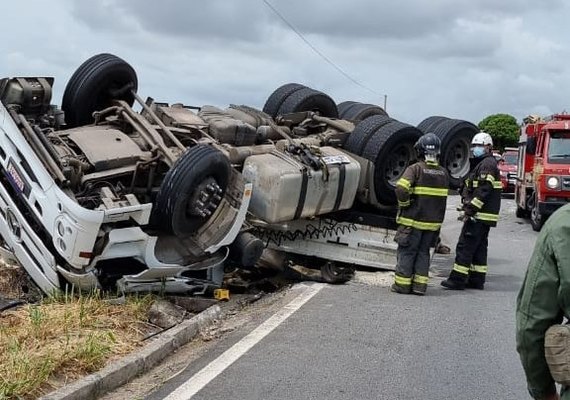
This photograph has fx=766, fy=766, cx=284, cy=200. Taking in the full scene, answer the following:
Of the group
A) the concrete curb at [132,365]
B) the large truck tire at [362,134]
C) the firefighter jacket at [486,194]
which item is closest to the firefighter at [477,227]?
the firefighter jacket at [486,194]

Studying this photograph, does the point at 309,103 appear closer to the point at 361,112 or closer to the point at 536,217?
the point at 361,112

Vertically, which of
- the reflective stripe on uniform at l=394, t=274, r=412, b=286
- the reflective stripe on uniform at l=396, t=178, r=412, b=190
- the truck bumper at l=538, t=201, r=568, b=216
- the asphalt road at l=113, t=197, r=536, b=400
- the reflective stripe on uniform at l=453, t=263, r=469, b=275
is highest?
the reflective stripe on uniform at l=396, t=178, r=412, b=190

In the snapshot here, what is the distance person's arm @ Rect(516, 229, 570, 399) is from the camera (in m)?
2.28

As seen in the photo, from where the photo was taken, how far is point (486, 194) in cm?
882

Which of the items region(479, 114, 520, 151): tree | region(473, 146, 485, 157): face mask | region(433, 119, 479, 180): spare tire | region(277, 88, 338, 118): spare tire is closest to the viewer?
region(473, 146, 485, 157): face mask

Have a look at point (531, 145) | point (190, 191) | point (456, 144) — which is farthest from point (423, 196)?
point (531, 145)

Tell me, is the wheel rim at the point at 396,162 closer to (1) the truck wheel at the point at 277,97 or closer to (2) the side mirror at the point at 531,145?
(1) the truck wheel at the point at 277,97

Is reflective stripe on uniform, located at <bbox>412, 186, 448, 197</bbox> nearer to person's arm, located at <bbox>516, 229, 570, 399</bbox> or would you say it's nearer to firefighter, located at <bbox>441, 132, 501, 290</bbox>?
firefighter, located at <bbox>441, 132, 501, 290</bbox>

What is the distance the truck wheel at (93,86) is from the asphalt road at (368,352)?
2919 mm

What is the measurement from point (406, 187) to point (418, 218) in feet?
1.20

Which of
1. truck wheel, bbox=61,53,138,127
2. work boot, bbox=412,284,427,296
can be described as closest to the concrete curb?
work boot, bbox=412,284,427,296

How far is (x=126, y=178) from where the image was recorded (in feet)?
23.6

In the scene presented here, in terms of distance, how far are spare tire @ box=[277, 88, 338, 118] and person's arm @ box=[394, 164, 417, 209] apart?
236cm

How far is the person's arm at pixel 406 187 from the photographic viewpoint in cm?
823
